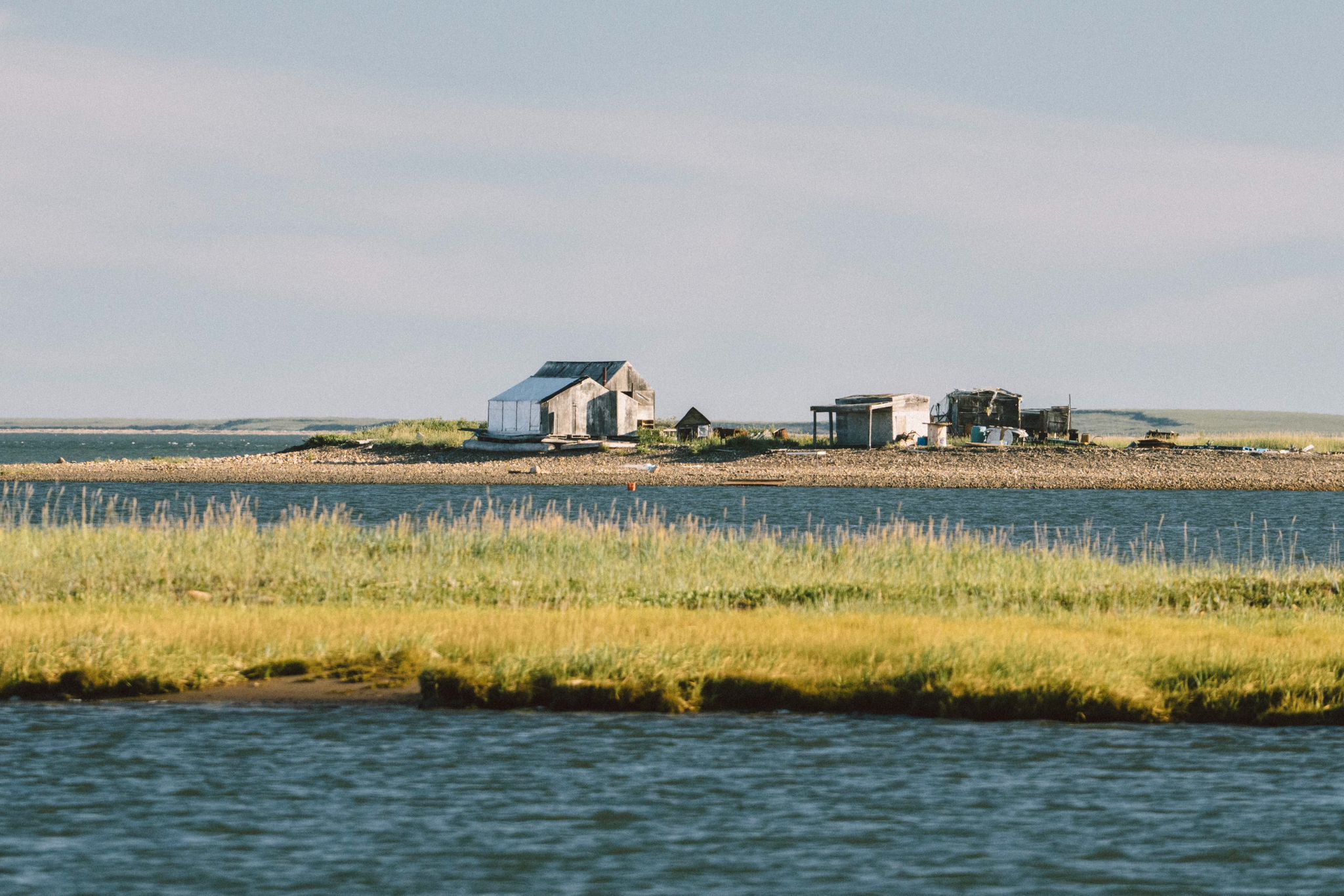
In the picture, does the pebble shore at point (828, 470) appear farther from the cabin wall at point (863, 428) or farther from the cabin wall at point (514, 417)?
the cabin wall at point (514, 417)

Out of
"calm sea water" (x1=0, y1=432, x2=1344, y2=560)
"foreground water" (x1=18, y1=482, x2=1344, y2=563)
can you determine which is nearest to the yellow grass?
"foreground water" (x1=18, y1=482, x2=1344, y2=563)

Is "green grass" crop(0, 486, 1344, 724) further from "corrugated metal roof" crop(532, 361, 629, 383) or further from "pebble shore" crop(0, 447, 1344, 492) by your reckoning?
"corrugated metal roof" crop(532, 361, 629, 383)

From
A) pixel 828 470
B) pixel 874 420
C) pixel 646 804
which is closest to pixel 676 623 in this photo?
pixel 646 804

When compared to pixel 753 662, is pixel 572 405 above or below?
above

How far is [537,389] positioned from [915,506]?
4658 cm

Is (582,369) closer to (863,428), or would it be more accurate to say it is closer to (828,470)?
(863,428)

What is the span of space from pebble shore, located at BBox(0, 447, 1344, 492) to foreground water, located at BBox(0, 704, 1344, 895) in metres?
73.2

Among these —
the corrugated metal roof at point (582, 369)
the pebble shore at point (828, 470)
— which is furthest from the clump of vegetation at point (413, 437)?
the corrugated metal roof at point (582, 369)

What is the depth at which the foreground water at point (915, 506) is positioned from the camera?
53844 millimetres

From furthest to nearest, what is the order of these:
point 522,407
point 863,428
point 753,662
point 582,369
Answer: point 582,369
point 522,407
point 863,428
point 753,662

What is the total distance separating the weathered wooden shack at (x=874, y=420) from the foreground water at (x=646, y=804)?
3402 inches

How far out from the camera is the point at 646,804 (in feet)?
50.9

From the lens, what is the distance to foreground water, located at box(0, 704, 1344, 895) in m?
13.2

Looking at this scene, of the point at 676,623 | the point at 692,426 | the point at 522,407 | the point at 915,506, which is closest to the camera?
the point at 676,623
